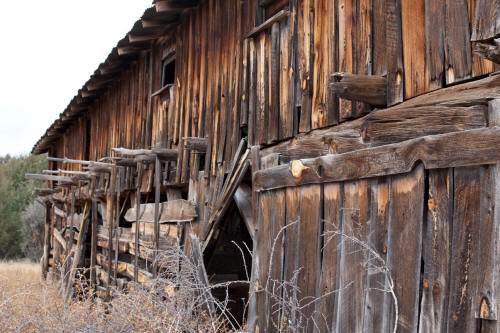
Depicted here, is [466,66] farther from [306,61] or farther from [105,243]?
[105,243]

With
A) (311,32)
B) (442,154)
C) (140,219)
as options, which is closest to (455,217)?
(442,154)

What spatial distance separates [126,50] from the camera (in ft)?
33.8

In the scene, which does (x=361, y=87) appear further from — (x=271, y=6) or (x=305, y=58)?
(x=271, y=6)

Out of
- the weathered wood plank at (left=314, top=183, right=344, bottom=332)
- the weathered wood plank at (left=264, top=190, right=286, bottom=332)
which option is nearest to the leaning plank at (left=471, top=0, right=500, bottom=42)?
the weathered wood plank at (left=314, top=183, right=344, bottom=332)

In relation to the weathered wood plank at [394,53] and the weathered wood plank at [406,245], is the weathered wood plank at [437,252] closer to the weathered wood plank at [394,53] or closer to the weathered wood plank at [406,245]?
the weathered wood plank at [406,245]

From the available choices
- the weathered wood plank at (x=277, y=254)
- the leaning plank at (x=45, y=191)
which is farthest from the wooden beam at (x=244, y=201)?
the leaning plank at (x=45, y=191)

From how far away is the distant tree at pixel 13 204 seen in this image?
2947 centimetres

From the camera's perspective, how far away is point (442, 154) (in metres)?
3.14

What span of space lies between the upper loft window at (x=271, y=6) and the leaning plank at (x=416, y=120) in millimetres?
1839

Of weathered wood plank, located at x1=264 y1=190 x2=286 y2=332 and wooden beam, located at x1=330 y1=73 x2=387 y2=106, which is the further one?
weathered wood plank, located at x1=264 y1=190 x2=286 y2=332

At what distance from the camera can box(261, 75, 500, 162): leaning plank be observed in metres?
3.04

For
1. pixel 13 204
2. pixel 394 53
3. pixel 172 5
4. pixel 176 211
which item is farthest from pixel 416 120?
pixel 13 204

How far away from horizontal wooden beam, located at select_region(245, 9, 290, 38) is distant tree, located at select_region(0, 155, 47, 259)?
26068mm

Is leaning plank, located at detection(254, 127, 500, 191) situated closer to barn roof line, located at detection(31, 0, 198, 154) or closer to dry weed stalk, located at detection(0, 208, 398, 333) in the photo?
dry weed stalk, located at detection(0, 208, 398, 333)
